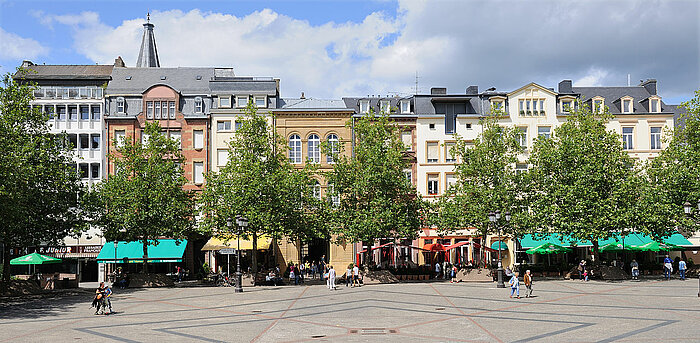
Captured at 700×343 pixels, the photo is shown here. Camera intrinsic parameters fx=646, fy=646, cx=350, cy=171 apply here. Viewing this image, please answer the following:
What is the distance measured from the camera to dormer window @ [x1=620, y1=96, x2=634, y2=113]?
185 ft

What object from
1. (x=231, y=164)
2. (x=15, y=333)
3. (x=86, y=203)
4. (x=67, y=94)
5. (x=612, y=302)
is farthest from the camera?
(x=67, y=94)

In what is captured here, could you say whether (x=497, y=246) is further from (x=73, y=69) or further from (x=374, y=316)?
(x=73, y=69)

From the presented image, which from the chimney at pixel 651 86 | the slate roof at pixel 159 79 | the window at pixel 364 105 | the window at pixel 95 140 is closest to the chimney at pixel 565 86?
the chimney at pixel 651 86

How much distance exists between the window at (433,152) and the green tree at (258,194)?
14975 millimetres

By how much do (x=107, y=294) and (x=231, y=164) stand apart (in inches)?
740

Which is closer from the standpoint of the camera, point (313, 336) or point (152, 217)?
point (313, 336)

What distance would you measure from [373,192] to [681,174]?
2060cm

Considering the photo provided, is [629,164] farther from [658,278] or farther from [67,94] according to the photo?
[67,94]

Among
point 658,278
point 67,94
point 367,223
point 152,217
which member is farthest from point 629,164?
point 67,94

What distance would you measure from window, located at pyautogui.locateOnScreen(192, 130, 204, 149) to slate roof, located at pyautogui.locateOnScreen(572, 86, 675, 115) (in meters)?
33.8

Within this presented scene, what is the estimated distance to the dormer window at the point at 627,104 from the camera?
5647cm

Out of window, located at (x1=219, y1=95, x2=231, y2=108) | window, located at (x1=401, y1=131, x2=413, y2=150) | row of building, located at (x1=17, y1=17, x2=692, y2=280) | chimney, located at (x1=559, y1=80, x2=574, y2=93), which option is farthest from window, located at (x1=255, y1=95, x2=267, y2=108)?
chimney, located at (x1=559, y1=80, x2=574, y2=93)

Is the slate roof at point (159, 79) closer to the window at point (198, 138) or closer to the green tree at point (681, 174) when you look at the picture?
the window at point (198, 138)

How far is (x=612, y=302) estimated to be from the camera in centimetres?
2828
